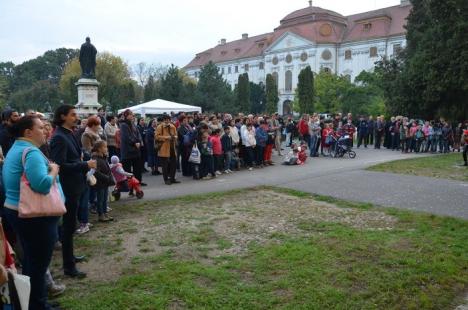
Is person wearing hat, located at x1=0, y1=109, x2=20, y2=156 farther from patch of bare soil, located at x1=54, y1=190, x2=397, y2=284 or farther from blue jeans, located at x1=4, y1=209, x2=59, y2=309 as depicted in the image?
blue jeans, located at x1=4, y1=209, x2=59, y2=309

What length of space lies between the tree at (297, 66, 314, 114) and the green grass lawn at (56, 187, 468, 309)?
4818cm

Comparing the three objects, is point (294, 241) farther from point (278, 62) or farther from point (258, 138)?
point (278, 62)

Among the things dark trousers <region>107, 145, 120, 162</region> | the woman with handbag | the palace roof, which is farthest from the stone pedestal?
the palace roof

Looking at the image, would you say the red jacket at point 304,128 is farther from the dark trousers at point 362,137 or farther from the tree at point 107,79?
the tree at point 107,79

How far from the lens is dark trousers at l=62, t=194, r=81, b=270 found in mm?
5180

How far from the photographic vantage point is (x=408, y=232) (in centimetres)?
713

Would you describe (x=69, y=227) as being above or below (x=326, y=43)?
below

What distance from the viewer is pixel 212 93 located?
4575cm

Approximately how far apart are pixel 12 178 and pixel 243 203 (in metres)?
6.04

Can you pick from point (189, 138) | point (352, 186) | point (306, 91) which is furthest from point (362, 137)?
point (306, 91)

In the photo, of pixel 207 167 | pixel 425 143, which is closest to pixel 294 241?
pixel 207 167

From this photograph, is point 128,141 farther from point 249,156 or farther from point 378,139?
point 378,139

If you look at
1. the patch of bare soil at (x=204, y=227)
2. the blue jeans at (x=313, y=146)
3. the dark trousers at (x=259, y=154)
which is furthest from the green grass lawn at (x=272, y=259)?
the blue jeans at (x=313, y=146)

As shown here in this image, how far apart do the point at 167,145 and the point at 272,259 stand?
20.9ft
